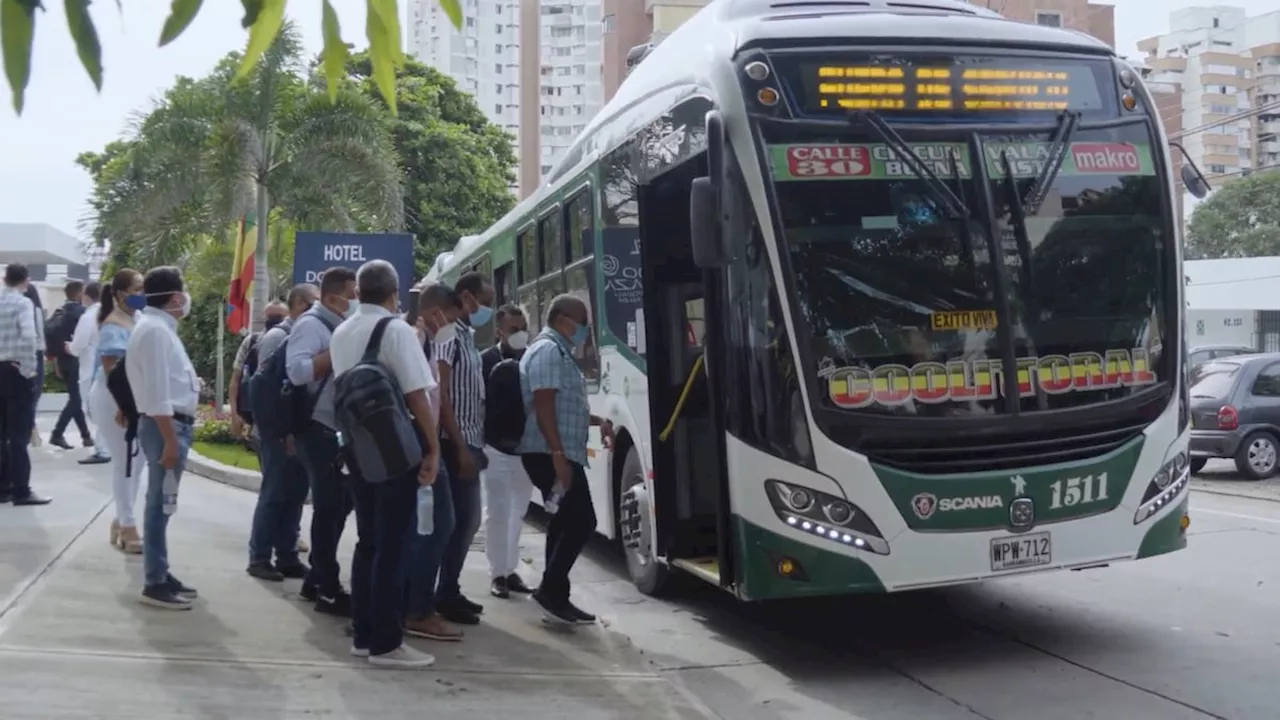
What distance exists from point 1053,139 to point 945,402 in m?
1.59

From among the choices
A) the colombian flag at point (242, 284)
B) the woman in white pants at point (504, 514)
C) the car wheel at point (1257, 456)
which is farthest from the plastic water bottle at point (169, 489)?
the car wheel at point (1257, 456)

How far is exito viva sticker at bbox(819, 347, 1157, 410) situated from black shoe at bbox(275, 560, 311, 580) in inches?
145

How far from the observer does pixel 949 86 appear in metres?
7.10

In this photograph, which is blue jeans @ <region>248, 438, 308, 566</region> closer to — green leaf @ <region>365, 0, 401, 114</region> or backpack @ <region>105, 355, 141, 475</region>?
backpack @ <region>105, 355, 141, 475</region>

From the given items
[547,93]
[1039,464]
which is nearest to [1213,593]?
[1039,464]

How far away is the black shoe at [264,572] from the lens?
27.1ft

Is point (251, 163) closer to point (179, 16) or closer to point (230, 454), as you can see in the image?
point (230, 454)

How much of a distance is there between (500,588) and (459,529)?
3.68 ft

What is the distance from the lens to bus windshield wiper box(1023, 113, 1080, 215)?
6980mm

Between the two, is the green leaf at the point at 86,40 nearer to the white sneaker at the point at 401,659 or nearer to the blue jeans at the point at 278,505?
the white sneaker at the point at 401,659

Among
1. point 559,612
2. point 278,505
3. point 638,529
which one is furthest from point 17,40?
A: point 638,529

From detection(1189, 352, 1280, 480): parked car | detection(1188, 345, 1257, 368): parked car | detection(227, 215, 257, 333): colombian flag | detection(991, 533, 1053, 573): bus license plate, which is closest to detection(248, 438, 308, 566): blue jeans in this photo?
detection(991, 533, 1053, 573): bus license plate

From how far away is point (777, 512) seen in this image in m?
6.67

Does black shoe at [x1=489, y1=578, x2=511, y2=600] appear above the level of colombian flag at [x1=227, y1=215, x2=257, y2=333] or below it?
below
